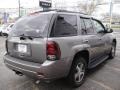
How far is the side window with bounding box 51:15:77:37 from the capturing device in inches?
128

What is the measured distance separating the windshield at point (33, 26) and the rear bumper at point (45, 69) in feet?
2.01

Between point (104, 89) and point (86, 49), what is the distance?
1.05 meters

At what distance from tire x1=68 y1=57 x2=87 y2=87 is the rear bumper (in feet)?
0.93

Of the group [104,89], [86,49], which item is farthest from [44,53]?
[104,89]

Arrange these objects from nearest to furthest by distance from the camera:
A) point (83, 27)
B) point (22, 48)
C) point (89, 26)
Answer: point (22, 48)
point (83, 27)
point (89, 26)

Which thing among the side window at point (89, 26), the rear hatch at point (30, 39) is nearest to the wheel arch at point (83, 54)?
the side window at point (89, 26)

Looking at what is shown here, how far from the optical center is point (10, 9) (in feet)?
162

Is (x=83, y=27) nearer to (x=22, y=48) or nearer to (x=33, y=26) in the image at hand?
(x=33, y=26)

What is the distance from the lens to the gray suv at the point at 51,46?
3090mm

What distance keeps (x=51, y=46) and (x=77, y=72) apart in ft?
3.77

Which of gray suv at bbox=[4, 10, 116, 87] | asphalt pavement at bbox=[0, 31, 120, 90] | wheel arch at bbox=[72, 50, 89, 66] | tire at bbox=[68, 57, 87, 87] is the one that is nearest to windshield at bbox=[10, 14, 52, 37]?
gray suv at bbox=[4, 10, 116, 87]

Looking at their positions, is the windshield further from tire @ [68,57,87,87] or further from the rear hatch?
tire @ [68,57,87,87]

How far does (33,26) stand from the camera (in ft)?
11.4

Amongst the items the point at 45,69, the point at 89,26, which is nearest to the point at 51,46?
the point at 45,69
